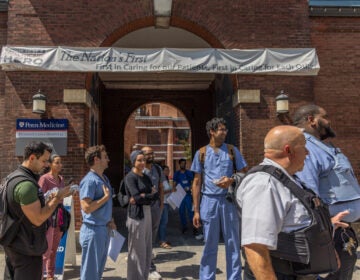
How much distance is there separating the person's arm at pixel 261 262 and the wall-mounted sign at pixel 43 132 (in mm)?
6066

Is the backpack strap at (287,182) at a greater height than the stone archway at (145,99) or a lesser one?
lesser

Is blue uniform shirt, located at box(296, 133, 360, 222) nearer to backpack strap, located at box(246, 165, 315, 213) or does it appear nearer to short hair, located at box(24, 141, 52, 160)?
backpack strap, located at box(246, 165, 315, 213)

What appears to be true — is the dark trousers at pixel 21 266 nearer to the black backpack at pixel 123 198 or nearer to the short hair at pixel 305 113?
the black backpack at pixel 123 198

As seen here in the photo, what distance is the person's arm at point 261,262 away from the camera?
76.1 inches

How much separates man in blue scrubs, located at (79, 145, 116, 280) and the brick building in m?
3.44

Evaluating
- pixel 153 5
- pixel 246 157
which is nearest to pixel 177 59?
pixel 153 5

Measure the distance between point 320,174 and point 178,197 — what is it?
475cm

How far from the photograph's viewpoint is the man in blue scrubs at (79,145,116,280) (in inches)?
156

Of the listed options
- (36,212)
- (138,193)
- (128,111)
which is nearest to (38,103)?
(138,193)

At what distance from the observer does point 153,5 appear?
7887 mm

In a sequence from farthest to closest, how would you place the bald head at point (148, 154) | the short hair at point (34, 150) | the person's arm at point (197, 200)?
1. the bald head at point (148, 154)
2. the person's arm at point (197, 200)
3. the short hair at point (34, 150)

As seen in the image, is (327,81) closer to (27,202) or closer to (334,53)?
(334,53)

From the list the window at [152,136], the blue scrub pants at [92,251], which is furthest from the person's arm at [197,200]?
the window at [152,136]

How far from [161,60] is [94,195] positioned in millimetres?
3978
